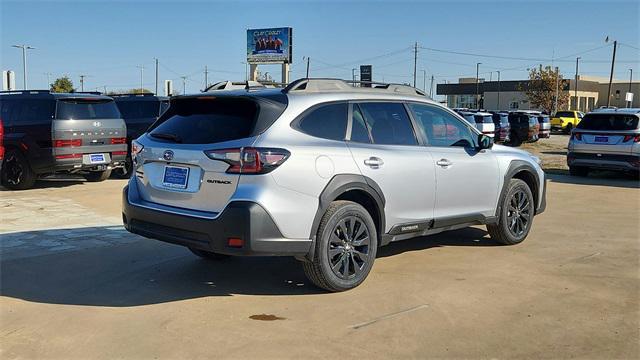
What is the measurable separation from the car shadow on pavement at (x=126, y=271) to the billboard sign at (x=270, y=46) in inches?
1367

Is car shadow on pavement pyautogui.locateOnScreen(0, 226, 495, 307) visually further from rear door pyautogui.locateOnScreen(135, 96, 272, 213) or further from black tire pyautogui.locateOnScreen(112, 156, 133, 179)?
black tire pyautogui.locateOnScreen(112, 156, 133, 179)

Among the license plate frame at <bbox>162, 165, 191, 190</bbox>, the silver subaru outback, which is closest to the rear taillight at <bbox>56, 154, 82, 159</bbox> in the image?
the silver subaru outback

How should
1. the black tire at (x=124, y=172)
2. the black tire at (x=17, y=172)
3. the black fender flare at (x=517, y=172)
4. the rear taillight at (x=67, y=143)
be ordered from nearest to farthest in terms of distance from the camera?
the black fender flare at (x=517, y=172), the rear taillight at (x=67, y=143), the black tire at (x=17, y=172), the black tire at (x=124, y=172)

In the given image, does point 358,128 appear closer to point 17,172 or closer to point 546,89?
point 17,172

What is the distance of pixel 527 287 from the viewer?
18.0ft

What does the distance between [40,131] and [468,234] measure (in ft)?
27.7

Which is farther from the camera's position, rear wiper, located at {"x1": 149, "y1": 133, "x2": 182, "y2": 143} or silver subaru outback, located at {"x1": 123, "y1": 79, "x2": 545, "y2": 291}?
rear wiper, located at {"x1": 149, "y1": 133, "x2": 182, "y2": 143}

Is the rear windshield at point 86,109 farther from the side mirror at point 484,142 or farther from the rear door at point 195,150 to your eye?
the side mirror at point 484,142

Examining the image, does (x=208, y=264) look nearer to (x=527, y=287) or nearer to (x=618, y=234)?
(x=527, y=287)

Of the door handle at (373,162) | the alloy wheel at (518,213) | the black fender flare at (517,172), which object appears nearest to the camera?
the door handle at (373,162)

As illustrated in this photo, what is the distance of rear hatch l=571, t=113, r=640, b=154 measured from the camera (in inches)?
533

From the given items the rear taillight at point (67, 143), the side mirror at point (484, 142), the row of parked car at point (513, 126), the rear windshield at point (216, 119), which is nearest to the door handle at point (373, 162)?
the rear windshield at point (216, 119)

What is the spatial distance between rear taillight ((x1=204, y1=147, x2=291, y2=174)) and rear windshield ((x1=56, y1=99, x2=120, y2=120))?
8.30 m

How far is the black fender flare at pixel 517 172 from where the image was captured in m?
6.97
